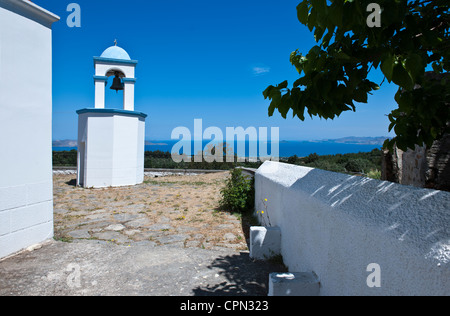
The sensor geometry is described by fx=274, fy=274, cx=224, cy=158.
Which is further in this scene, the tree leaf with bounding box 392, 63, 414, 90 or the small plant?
the small plant

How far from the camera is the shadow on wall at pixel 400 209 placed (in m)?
1.12

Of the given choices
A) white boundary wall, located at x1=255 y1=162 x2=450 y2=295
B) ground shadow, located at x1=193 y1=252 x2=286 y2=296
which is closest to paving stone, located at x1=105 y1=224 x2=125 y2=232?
ground shadow, located at x1=193 y1=252 x2=286 y2=296

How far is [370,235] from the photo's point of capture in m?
1.43

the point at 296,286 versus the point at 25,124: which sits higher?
the point at 25,124

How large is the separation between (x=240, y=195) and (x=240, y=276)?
3.22 meters

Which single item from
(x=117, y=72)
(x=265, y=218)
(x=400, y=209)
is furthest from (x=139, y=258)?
(x=117, y=72)

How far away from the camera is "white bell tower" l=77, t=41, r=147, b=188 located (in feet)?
30.1

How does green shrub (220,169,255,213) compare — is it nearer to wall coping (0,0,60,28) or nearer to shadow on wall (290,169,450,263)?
shadow on wall (290,169,450,263)

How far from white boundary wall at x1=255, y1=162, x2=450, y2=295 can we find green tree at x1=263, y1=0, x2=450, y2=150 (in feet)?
1.68

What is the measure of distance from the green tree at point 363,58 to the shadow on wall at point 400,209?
0.45 metres

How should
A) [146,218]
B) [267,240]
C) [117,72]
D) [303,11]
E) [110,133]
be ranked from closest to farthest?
[303,11]
[267,240]
[146,218]
[110,133]
[117,72]

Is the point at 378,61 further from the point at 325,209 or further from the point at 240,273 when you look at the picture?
the point at 240,273

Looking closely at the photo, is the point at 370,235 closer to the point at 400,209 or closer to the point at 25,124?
the point at 400,209

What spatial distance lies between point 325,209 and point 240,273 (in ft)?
5.06
